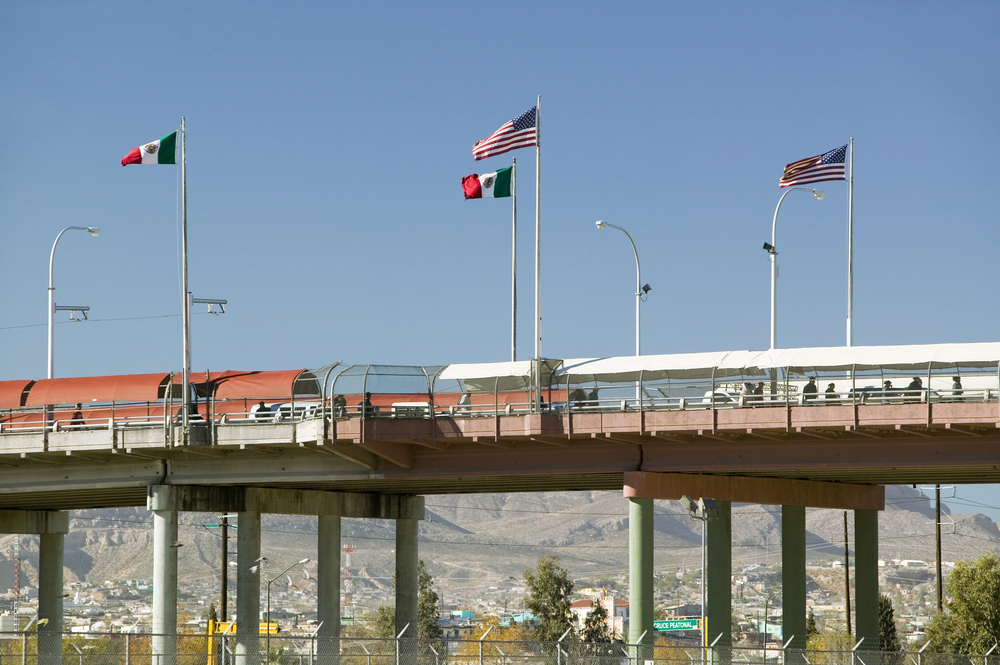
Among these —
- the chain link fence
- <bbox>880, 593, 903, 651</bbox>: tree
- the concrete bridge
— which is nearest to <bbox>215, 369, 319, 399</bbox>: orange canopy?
the concrete bridge

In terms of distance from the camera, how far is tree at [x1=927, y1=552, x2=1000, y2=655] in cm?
7119

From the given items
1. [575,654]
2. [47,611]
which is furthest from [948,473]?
[47,611]

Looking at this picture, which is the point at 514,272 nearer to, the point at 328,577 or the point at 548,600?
the point at 328,577

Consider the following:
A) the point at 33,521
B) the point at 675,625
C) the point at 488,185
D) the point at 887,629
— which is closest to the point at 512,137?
the point at 488,185

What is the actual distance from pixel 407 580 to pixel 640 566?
19.3m

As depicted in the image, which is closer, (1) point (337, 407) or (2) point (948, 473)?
(1) point (337, 407)

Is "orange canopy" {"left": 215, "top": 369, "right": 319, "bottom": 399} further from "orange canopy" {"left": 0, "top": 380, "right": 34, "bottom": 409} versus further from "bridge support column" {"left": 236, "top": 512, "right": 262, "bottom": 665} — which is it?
"orange canopy" {"left": 0, "top": 380, "right": 34, "bottom": 409}

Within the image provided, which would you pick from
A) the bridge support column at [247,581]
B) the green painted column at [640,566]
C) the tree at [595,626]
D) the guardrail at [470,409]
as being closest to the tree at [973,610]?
the green painted column at [640,566]

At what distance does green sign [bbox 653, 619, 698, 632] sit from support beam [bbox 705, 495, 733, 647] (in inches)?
2433

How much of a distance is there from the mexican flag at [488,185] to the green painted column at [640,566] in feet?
55.8

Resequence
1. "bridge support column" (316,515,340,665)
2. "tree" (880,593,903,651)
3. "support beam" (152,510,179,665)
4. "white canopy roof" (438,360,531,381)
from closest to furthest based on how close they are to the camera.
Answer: "white canopy roof" (438,360,531,381)
"support beam" (152,510,179,665)
"bridge support column" (316,515,340,665)
"tree" (880,593,903,651)

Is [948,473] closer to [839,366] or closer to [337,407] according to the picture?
[839,366]

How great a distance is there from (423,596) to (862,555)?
199 ft

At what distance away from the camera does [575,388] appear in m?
47.0
